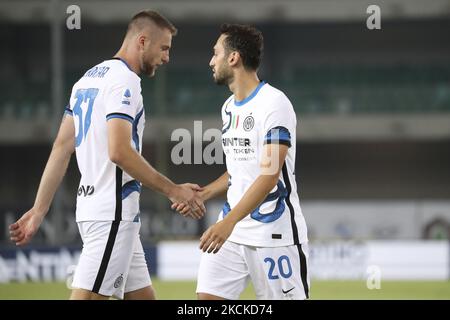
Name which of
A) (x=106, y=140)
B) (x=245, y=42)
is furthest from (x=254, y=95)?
(x=106, y=140)

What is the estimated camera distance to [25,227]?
6098 millimetres

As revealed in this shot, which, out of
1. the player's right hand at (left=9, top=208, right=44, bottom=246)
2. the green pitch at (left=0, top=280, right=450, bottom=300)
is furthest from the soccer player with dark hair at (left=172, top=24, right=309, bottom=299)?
the green pitch at (left=0, top=280, right=450, bottom=300)

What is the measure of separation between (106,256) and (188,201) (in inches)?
24.0

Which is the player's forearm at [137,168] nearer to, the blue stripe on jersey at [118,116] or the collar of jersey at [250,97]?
the blue stripe on jersey at [118,116]

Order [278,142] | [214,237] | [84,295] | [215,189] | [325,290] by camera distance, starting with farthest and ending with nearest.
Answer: [325,290]
[215,189]
[278,142]
[84,295]
[214,237]

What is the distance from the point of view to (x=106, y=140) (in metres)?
5.82

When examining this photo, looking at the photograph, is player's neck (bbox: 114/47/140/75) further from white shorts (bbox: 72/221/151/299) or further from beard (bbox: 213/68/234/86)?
white shorts (bbox: 72/221/151/299)

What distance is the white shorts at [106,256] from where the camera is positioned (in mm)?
5758

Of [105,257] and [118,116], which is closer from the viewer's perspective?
[118,116]

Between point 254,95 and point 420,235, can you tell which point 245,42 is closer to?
point 254,95

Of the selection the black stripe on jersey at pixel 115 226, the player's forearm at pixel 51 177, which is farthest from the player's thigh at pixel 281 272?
the player's forearm at pixel 51 177

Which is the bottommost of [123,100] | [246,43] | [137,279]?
[137,279]

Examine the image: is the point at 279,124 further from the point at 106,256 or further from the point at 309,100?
the point at 309,100

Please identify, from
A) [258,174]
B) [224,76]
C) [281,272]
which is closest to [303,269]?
[281,272]
